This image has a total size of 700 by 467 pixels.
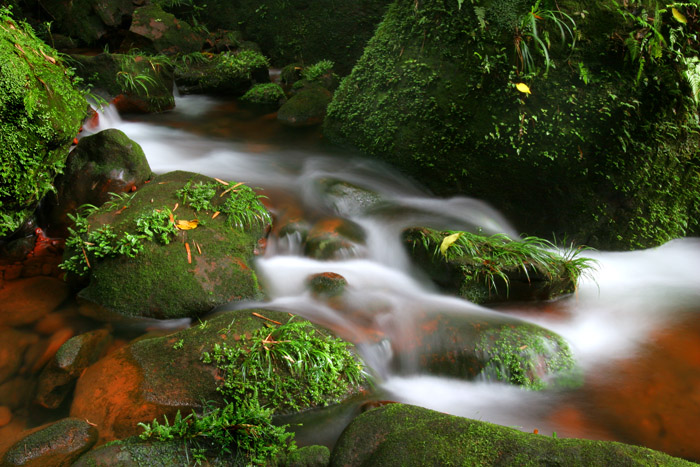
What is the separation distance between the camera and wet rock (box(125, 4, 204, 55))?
9086 mm

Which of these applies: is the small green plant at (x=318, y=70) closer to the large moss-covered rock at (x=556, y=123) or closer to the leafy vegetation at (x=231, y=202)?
the large moss-covered rock at (x=556, y=123)

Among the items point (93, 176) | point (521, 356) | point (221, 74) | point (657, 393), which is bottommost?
point (657, 393)

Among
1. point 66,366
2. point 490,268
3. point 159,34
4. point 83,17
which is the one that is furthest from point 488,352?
point 83,17

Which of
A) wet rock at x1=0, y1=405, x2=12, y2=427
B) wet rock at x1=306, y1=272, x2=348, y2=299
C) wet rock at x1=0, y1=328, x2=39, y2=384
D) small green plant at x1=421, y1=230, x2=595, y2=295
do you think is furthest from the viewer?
small green plant at x1=421, y1=230, x2=595, y2=295

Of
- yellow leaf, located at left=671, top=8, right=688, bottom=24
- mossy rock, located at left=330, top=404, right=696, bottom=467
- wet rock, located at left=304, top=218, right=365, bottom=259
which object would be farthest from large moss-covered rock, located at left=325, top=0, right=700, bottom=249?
mossy rock, located at left=330, top=404, right=696, bottom=467

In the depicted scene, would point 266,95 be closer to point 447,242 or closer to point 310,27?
point 310,27

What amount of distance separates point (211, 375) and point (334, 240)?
2029mm

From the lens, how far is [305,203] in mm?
5340

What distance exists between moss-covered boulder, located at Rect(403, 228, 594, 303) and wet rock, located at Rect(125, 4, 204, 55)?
7469mm

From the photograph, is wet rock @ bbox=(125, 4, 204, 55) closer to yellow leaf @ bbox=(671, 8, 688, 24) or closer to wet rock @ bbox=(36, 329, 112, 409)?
wet rock @ bbox=(36, 329, 112, 409)

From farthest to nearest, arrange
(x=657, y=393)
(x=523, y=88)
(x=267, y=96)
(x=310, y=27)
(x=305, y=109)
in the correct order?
(x=310, y=27) → (x=267, y=96) → (x=305, y=109) → (x=523, y=88) → (x=657, y=393)

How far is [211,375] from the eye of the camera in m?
2.94

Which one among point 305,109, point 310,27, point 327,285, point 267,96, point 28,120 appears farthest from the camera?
point 310,27

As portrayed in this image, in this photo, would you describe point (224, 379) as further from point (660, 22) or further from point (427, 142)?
point (660, 22)
